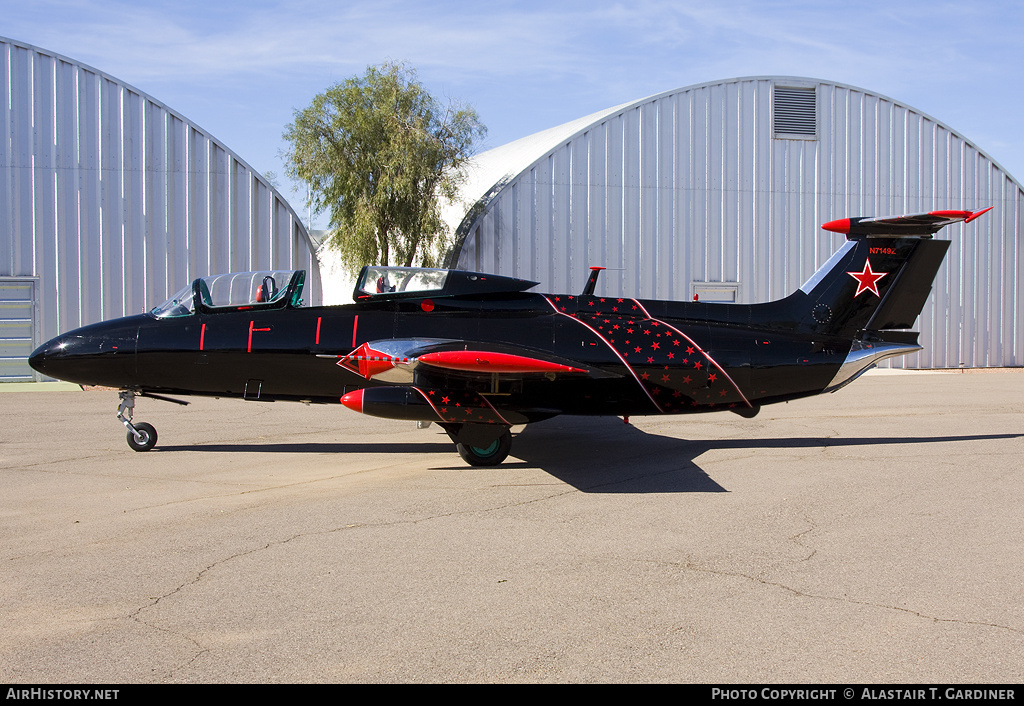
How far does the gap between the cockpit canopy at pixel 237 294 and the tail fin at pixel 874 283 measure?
280 inches

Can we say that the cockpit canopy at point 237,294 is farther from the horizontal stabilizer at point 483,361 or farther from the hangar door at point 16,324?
the hangar door at point 16,324

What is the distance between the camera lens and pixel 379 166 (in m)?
22.2

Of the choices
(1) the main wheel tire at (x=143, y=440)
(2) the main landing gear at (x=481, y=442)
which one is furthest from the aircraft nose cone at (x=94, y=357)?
(2) the main landing gear at (x=481, y=442)

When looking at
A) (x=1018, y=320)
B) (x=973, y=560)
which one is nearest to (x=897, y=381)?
(x=1018, y=320)

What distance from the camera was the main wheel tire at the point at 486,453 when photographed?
32.1 feet

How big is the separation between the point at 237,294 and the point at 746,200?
1766 centimetres

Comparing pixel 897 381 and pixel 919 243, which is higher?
pixel 919 243

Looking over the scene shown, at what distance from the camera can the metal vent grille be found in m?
24.2

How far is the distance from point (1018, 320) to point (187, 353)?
2625cm

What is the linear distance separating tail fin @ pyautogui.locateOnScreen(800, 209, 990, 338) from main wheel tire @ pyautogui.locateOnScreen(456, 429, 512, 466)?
456 centimetres
